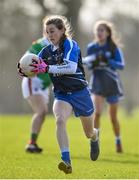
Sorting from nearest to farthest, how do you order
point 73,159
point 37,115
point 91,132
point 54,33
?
point 54,33 < point 91,132 < point 73,159 < point 37,115

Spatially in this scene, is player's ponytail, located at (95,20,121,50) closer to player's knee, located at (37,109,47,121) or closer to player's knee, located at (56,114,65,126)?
player's knee, located at (37,109,47,121)

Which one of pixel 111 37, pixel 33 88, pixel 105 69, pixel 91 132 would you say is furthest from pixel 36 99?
pixel 91 132

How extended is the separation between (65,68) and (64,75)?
0.35m

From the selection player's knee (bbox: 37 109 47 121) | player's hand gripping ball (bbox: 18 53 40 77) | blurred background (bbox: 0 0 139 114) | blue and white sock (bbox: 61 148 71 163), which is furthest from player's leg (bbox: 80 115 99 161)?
blurred background (bbox: 0 0 139 114)

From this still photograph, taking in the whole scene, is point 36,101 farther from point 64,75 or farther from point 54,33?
point 54,33

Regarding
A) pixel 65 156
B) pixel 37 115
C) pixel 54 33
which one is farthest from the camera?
pixel 37 115

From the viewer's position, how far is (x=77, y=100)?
10.2 metres

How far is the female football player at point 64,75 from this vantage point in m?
9.78

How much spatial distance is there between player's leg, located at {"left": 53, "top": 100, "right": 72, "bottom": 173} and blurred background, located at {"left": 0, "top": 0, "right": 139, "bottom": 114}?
21392mm

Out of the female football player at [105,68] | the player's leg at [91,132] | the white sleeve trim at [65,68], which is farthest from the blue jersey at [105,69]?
the white sleeve trim at [65,68]

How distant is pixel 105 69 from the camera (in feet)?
46.1

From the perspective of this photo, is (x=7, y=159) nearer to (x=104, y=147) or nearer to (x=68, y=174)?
(x=68, y=174)

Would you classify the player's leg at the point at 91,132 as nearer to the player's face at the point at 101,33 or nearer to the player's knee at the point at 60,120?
the player's knee at the point at 60,120

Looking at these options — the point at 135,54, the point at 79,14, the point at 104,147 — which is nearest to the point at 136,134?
the point at 104,147
